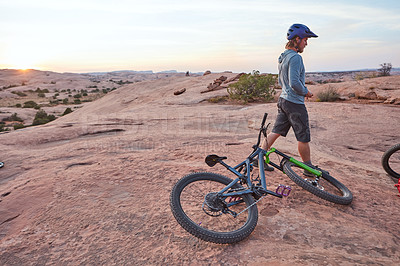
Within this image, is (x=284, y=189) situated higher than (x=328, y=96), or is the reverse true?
(x=328, y=96)

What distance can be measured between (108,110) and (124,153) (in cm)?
1239

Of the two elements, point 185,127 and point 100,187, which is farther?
point 185,127

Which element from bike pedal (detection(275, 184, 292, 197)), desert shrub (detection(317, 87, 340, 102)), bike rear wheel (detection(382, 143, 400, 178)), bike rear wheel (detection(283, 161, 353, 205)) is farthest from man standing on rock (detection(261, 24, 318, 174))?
desert shrub (detection(317, 87, 340, 102))

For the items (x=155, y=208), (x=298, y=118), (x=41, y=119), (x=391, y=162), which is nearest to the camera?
(x=155, y=208)

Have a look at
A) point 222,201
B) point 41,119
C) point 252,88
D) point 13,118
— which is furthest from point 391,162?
point 13,118

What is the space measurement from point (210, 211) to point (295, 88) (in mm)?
1965

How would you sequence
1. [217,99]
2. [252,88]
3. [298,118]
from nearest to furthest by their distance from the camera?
[298,118]
[252,88]
[217,99]

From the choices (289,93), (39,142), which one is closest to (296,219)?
(289,93)

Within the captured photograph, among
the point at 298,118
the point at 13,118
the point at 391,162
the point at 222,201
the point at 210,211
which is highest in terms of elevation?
the point at 298,118

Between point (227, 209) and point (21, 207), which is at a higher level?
point (227, 209)

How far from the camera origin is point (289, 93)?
11.6 ft

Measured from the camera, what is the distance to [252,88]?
13.1 m

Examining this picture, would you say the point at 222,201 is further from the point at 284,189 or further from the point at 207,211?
the point at 284,189

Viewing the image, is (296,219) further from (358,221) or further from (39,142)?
(39,142)
